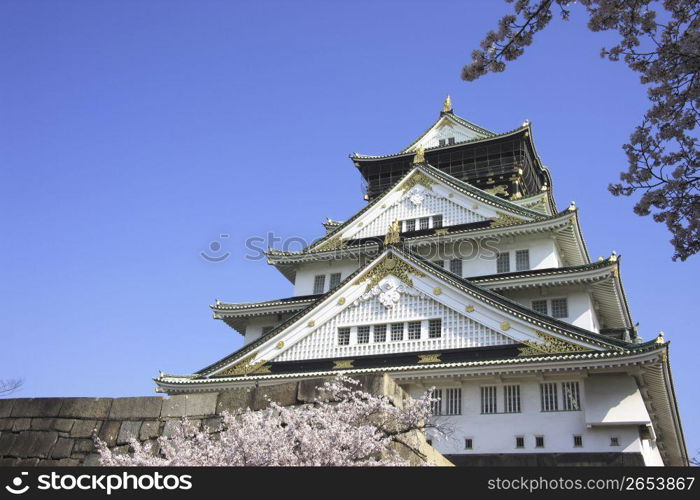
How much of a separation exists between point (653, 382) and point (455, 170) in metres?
21.0

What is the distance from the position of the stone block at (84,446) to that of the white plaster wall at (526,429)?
1133cm

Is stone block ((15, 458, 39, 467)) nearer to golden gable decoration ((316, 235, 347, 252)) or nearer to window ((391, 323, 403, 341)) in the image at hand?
window ((391, 323, 403, 341))

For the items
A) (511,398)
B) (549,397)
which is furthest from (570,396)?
(511,398)

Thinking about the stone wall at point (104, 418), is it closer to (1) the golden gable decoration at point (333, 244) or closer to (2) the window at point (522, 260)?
(2) the window at point (522, 260)

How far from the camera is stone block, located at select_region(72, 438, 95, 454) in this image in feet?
41.3

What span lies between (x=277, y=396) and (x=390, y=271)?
14.1m

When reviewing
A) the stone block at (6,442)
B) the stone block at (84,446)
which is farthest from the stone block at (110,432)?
the stone block at (6,442)

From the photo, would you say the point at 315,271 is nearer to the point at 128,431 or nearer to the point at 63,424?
the point at 63,424

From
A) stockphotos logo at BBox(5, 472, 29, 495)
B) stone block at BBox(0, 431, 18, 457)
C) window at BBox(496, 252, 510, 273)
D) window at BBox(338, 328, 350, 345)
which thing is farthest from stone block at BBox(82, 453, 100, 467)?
window at BBox(496, 252, 510, 273)

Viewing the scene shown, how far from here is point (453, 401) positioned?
895 inches

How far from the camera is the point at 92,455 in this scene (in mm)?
12500

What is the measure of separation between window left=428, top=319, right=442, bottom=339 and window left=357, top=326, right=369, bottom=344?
251cm

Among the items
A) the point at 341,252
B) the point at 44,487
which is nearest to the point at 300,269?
the point at 341,252

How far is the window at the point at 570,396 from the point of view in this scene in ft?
69.8
